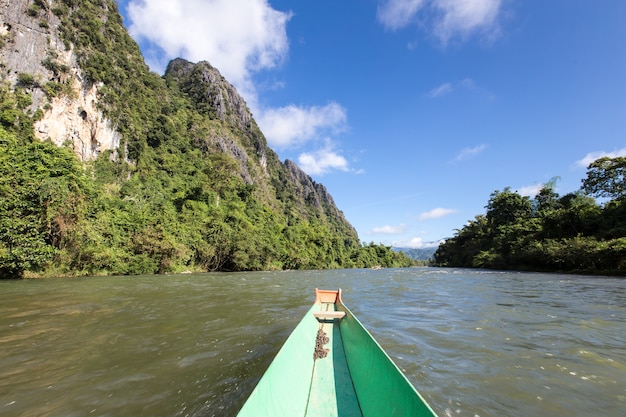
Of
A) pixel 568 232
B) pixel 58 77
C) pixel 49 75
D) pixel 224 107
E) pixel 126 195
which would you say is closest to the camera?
pixel 568 232

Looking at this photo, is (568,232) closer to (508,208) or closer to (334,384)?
(508,208)

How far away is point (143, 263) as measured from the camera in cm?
2909

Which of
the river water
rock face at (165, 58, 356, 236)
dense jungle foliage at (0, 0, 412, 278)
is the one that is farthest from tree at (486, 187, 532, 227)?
rock face at (165, 58, 356, 236)

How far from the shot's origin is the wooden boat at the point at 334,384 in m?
2.55

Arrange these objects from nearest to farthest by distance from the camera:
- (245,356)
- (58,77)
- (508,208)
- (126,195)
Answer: (245,356) → (58,77) → (126,195) → (508,208)

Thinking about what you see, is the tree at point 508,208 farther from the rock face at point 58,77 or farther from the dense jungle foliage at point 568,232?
the rock face at point 58,77

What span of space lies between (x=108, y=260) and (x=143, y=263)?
155 inches

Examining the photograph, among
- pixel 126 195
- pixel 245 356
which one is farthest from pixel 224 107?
pixel 245 356

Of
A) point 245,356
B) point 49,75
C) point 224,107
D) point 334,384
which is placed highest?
point 224,107

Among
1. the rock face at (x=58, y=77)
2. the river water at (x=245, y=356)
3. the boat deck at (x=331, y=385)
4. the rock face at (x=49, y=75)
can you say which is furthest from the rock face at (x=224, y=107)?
the boat deck at (x=331, y=385)

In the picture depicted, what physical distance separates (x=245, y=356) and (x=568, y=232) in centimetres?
4408

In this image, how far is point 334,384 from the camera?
382 cm

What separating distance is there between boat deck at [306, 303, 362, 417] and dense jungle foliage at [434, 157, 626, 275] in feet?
102

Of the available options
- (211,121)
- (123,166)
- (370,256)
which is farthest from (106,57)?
(370,256)
